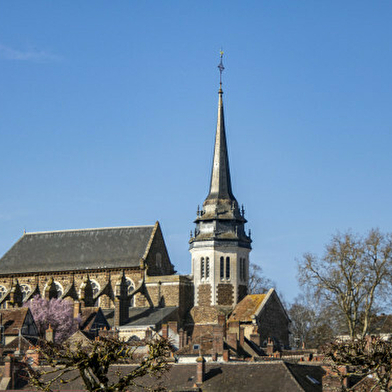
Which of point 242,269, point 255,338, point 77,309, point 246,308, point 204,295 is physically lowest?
point 255,338

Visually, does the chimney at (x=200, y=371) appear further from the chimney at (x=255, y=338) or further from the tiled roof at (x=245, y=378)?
the chimney at (x=255, y=338)

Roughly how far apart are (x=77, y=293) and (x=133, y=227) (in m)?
8.18

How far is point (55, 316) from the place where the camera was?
257 ft

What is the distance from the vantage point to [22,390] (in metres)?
49.1

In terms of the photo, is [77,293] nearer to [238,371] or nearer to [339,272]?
[339,272]

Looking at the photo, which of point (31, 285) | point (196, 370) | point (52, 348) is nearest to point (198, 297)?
point (31, 285)

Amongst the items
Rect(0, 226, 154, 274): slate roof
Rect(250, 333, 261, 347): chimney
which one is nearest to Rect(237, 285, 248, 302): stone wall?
Rect(250, 333, 261, 347): chimney

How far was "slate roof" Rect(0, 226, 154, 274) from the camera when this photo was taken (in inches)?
3307

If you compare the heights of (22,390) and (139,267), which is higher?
(139,267)

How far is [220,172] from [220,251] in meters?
7.77

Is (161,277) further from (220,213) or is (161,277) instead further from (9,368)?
(9,368)

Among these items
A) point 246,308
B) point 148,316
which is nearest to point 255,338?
point 246,308

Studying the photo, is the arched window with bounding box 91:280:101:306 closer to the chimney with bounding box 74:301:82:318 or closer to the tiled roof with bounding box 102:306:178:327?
the tiled roof with bounding box 102:306:178:327

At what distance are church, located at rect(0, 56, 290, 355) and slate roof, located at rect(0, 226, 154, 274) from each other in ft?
0.37
